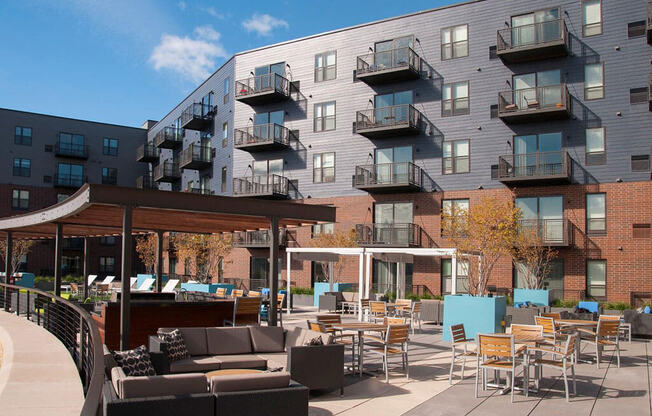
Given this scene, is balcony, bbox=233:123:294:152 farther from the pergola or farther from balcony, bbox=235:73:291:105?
the pergola

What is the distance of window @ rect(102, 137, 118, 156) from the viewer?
53069mm

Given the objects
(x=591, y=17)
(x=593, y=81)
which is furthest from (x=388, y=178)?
(x=591, y=17)

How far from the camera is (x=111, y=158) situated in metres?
53.2

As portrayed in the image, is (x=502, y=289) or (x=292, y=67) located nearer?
(x=502, y=289)

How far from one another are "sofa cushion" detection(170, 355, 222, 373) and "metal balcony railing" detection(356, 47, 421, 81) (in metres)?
22.6

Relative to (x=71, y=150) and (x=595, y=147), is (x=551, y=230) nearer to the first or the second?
(x=595, y=147)

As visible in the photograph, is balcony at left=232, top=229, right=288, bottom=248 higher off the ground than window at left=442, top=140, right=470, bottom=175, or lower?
lower

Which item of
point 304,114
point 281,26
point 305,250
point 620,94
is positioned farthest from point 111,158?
point 620,94

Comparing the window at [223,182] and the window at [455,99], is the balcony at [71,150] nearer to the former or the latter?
the window at [223,182]

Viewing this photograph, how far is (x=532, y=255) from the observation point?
24.7 m

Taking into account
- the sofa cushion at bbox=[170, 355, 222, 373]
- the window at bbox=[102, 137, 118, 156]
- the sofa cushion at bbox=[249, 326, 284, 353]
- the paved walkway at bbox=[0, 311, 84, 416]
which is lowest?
the paved walkway at bbox=[0, 311, 84, 416]

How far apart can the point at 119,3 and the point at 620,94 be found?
19450 mm

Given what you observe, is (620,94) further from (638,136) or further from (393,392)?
(393,392)

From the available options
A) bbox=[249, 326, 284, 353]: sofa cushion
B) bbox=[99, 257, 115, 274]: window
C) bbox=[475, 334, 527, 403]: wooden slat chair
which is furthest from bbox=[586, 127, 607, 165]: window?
bbox=[99, 257, 115, 274]: window
